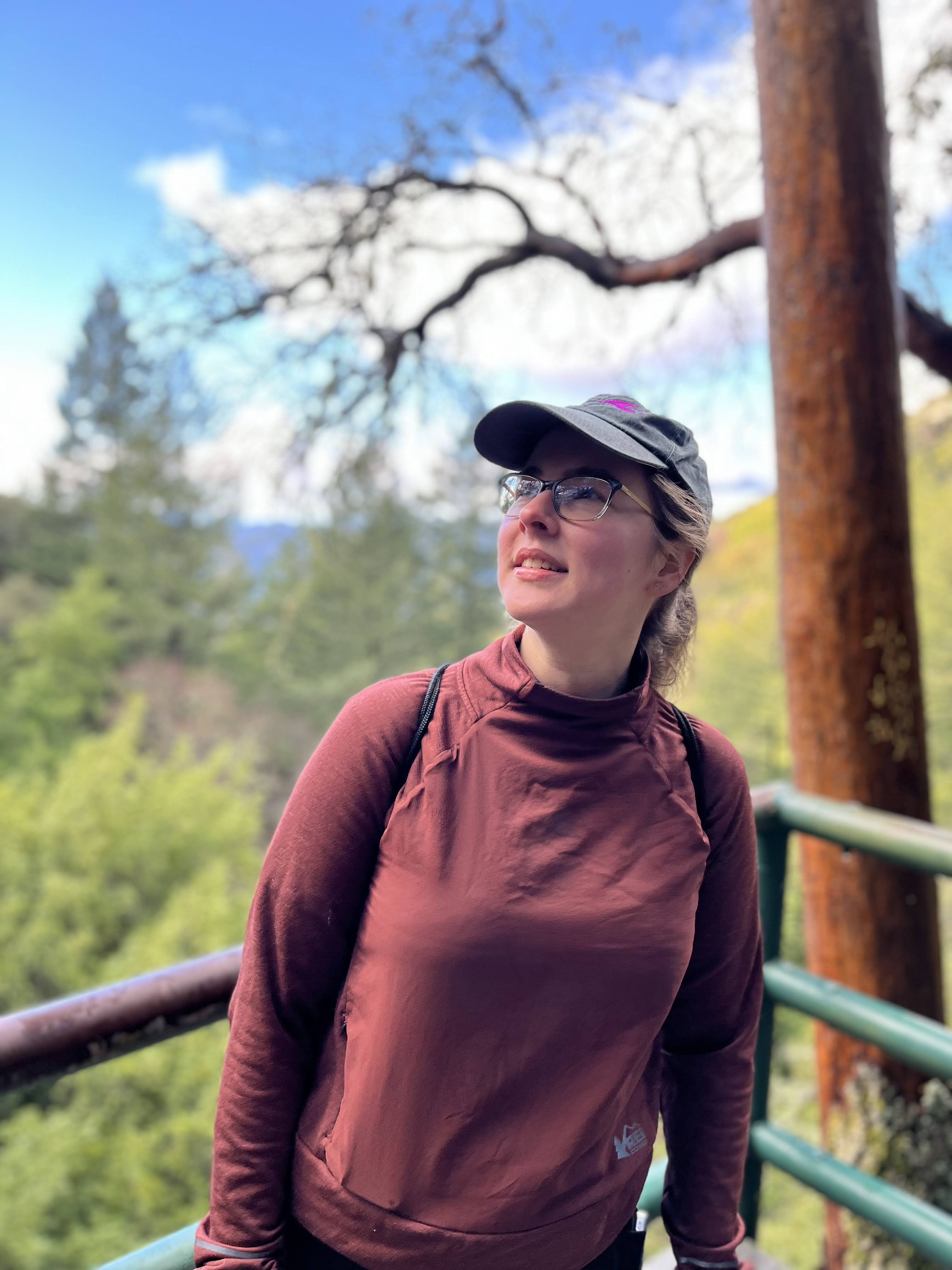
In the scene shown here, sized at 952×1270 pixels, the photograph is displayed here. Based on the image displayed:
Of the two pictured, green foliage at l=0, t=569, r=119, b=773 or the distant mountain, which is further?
the distant mountain

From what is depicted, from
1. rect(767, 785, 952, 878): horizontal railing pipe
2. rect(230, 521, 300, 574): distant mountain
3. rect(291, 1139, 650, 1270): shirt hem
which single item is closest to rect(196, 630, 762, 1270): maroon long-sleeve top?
rect(291, 1139, 650, 1270): shirt hem

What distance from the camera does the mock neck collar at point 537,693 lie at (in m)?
0.92

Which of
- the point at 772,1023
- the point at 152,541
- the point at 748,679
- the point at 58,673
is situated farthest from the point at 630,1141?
the point at 152,541

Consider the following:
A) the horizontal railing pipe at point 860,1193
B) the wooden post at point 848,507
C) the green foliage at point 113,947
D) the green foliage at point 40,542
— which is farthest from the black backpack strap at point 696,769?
the green foliage at point 40,542

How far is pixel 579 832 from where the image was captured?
0.90m

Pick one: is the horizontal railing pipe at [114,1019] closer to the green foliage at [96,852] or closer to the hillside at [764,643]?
the hillside at [764,643]

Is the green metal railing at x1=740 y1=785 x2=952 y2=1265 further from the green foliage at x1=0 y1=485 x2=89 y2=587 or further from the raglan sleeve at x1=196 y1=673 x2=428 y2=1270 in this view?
the green foliage at x1=0 y1=485 x2=89 y2=587

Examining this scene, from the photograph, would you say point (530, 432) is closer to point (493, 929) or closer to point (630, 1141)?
point (493, 929)

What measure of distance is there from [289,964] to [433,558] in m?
28.6

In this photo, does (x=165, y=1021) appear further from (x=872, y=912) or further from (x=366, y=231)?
(x=366, y=231)

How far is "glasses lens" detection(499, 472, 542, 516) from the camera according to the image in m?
0.96

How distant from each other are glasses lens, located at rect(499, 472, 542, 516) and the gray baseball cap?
3 centimetres

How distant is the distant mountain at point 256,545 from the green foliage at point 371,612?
1.73 metres

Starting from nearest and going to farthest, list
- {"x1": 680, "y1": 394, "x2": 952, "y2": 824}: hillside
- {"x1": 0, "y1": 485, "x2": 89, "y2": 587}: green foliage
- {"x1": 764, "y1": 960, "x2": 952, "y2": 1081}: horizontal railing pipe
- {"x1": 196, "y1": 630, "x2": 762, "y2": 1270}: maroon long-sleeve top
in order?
{"x1": 196, "y1": 630, "x2": 762, "y2": 1270}: maroon long-sleeve top → {"x1": 764, "y1": 960, "x2": 952, "y2": 1081}: horizontal railing pipe → {"x1": 680, "y1": 394, "x2": 952, "y2": 824}: hillside → {"x1": 0, "y1": 485, "x2": 89, "y2": 587}: green foliage
